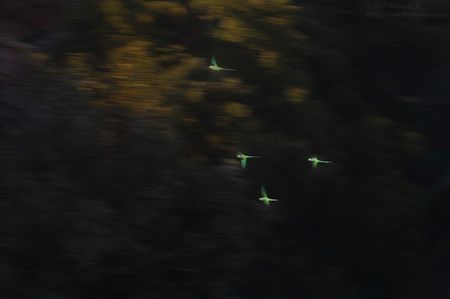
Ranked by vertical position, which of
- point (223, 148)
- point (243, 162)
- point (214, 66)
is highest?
point (214, 66)

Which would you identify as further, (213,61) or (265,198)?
(213,61)

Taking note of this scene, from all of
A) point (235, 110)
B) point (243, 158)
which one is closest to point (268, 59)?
point (235, 110)

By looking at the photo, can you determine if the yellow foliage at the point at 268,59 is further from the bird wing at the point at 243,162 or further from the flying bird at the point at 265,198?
the flying bird at the point at 265,198

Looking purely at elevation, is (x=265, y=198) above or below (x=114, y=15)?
below

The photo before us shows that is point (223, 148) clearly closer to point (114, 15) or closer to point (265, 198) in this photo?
point (265, 198)

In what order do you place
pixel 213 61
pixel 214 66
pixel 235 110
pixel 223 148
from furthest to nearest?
pixel 213 61
pixel 214 66
pixel 235 110
pixel 223 148

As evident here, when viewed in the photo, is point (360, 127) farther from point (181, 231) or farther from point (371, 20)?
point (181, 231)

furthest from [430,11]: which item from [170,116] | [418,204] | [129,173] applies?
[129,173]

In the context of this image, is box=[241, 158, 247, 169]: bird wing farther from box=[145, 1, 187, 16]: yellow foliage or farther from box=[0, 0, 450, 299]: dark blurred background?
box=[145, 1, 187, 16]: yellow foliage

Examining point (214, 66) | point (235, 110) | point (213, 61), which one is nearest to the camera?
point (235, 110)
